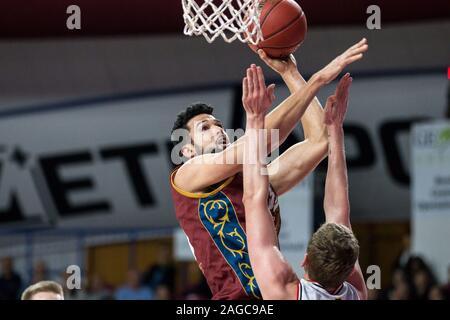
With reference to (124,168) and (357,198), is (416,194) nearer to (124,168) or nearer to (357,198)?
(357,198)

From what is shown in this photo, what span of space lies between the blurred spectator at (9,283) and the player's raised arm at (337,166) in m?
7.42

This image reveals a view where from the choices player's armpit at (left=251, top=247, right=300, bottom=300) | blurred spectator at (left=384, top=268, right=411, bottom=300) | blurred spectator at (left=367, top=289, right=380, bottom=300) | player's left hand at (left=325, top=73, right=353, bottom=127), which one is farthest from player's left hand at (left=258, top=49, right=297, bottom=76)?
blurred spectator at (left=367, top=289, right=380, bottom=300)

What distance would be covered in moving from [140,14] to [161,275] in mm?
3369

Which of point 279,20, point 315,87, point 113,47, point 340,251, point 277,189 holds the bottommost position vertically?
point 340,251

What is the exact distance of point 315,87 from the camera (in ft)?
12.3

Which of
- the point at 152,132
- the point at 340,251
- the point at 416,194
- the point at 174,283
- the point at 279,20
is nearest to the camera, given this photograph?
the point at 340,251

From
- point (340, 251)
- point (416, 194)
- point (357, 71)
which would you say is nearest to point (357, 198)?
point (357, 71)

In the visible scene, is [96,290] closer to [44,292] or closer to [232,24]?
[44,292]

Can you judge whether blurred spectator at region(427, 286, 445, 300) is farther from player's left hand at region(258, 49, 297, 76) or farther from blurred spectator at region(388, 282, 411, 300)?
player's left hand at region(258, 49, 297, 76)

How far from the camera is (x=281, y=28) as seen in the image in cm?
411

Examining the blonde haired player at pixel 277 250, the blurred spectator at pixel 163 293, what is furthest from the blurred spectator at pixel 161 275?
the blonde haired player at pixel 277 250

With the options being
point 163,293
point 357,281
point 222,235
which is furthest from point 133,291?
point 357,281

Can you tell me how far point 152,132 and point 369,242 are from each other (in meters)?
3.83

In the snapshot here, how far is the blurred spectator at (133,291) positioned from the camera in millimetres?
10289
